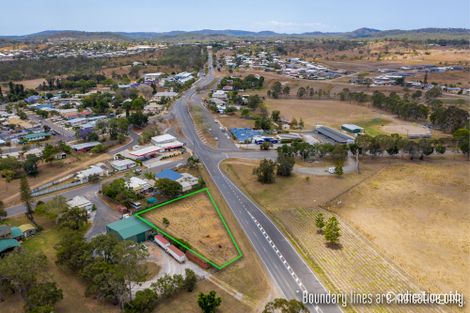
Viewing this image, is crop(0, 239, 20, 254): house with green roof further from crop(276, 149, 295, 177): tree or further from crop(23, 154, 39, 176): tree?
crop(276, 149, 295, 177): tree

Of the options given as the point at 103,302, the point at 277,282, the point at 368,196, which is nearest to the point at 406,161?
the point at 368,196

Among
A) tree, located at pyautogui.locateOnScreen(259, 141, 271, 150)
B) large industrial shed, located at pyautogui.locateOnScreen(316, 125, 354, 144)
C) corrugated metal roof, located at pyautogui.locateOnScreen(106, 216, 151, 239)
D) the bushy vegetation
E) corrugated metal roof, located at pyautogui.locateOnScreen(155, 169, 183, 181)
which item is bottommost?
corrugated metal roof, located at pyautogui.locateOnScreen(106, 216, 151, 239)

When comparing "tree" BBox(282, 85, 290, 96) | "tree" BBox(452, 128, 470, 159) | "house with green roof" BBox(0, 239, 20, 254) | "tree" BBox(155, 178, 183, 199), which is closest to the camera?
"house with green roof" BBox(0, 239, 20, 254)

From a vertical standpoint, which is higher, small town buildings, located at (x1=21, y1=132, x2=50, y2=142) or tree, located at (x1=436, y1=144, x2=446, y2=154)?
tree, located at (x1=436, y1=144, x2=446, y2=154)

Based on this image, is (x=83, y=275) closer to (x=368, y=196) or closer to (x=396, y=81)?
(x=368, y=196)

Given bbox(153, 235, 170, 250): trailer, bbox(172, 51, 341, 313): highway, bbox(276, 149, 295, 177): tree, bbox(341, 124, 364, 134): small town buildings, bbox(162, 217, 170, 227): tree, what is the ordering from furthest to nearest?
bbox(341, 124, 364, 134): small town buildings → bbox(276, 149, 295, 177): tree → bbox(162, 217, 170, 227): tree → bbox(153, 235, 170, 250): trailer → bbox(172, 51, 341, 313): highway

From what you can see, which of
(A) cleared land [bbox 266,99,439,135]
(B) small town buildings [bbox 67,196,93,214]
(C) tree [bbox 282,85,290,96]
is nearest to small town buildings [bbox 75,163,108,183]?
(B) small town buildings [bbox 67,196,93,214]
